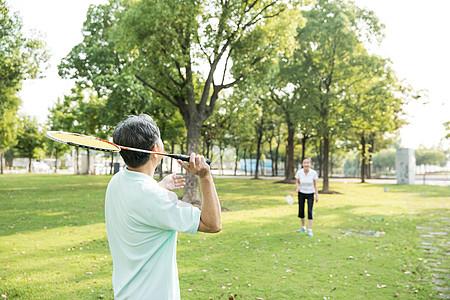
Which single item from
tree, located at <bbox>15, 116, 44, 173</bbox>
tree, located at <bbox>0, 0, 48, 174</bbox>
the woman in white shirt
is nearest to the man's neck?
the woman in white shirt

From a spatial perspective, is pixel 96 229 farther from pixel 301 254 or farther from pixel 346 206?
pixel 346 206

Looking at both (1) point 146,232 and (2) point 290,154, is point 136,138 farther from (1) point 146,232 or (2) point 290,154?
(2) point 290,154

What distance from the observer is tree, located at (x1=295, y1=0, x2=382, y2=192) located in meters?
24.6

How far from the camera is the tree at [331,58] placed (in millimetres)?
24594

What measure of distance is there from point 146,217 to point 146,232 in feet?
0.42

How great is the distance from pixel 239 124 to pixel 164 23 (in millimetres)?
13375

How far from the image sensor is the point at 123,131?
7.34ft

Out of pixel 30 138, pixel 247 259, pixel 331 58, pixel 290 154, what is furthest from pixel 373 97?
pixel 30 138

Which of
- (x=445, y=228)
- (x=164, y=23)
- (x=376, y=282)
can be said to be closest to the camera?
(x=376, y=282)

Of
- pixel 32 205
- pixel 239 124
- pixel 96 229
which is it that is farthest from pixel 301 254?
pixel 239 124

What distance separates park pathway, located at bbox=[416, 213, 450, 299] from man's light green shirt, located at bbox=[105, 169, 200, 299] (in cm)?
564

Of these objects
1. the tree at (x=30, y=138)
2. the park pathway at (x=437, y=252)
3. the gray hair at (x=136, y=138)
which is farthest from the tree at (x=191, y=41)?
the tree at (x=30, y=138)

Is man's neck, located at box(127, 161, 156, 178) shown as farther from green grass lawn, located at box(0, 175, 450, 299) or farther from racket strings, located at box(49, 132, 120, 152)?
green grass lawn, located at box(0, 175, 450, 299)

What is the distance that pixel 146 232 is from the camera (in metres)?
2.11
